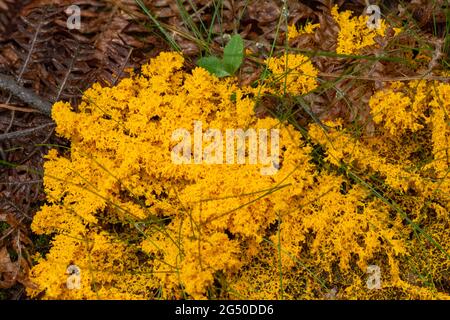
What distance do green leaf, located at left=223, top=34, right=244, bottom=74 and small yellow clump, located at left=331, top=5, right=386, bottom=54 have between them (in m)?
0.43

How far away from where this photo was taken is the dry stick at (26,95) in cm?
228

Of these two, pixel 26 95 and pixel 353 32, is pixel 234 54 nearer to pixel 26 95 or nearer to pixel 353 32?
pixel 353 32

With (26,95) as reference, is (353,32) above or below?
above

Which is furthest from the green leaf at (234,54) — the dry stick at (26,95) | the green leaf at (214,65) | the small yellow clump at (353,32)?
the dry stick at (26,95)

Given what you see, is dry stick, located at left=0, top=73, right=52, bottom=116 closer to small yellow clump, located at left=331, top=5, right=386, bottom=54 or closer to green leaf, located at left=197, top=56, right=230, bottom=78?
green leaf, located at left=197, top=56, right=230, bottom=78

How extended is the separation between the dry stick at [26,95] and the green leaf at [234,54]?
2.63ft

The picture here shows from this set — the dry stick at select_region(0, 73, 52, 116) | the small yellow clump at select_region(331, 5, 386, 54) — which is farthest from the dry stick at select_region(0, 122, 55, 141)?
the small yellow clump at select_region(331, 5, 386, 54)

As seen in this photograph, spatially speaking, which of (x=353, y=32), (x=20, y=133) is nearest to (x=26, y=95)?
(x=20, y=133)

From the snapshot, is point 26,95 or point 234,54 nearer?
point 234,54

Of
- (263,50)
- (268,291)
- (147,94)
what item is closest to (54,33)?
(147,94)

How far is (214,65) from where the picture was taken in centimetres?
220

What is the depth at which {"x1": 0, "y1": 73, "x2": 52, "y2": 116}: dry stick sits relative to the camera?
2.28 meters

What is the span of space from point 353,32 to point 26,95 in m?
1.46

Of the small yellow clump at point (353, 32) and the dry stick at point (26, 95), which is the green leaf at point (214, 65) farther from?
the dry stick at point (26, 95)
